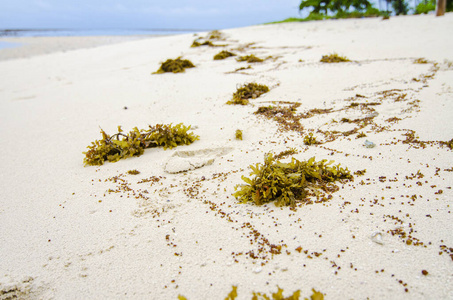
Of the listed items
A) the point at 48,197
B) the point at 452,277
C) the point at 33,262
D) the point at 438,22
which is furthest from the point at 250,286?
the point at 438,22

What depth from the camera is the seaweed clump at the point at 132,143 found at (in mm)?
3477

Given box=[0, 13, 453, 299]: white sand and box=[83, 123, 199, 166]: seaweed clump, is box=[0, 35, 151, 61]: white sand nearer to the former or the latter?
box=[0, 13, 453, 299]: white sand

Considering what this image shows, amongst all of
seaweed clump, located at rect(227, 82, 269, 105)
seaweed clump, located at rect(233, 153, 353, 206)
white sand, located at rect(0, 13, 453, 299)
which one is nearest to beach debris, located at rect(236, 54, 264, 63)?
white sand, located at rect(0, 13, 453, 299)

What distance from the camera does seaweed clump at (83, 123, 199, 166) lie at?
3.48m

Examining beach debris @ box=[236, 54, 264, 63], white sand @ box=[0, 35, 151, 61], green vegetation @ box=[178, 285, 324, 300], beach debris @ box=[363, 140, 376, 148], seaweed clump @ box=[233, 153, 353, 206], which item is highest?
white sand @ box=[0, 35, 151, 61]

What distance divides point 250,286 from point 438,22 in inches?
437

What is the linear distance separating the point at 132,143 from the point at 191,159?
0.82m

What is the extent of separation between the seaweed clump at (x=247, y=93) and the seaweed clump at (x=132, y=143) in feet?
4.50

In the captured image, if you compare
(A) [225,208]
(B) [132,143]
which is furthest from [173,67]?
(A) [225,208]

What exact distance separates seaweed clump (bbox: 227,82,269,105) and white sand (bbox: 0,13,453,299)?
15 centimetres

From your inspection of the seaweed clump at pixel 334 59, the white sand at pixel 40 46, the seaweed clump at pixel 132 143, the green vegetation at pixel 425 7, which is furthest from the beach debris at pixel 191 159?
the white sand at pixel 40 46

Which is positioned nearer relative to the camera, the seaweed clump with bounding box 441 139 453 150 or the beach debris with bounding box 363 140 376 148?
the seaweed clump with bounding box 441 139 453 150

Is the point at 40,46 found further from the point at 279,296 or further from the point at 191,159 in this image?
the point at 279,296

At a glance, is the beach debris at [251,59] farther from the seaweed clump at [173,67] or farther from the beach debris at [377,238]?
the beach debris at [377,238]
